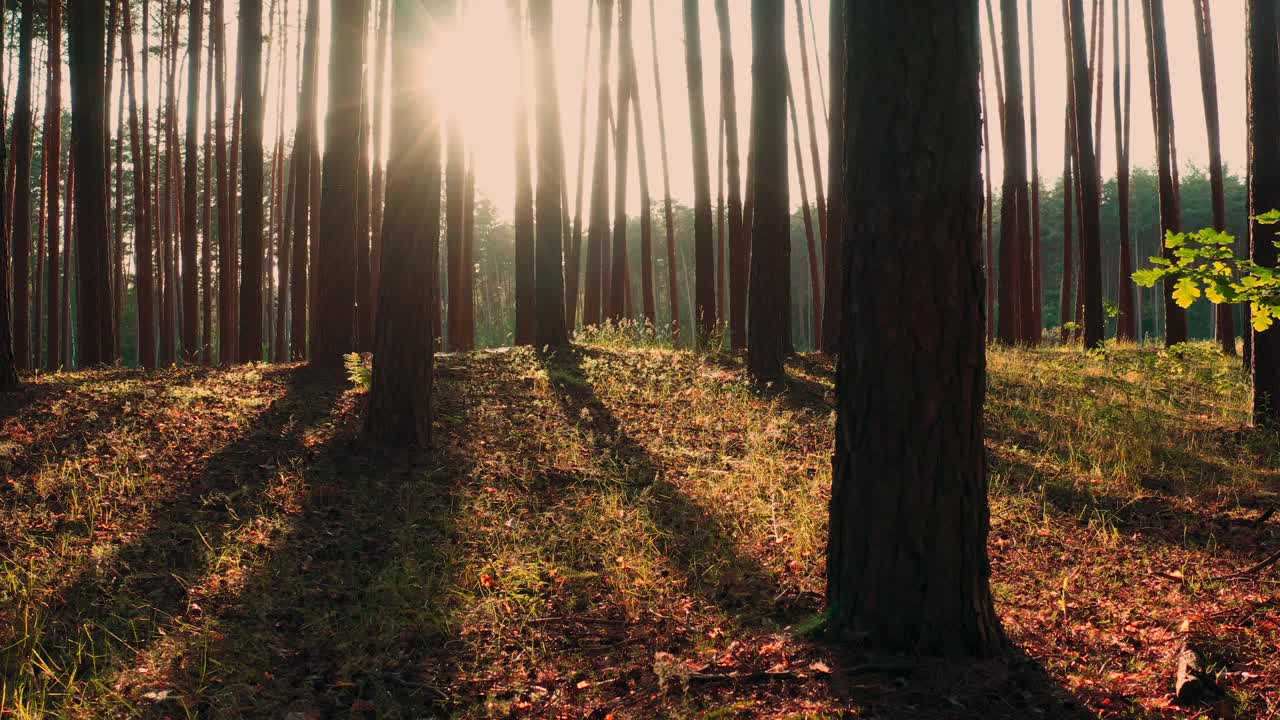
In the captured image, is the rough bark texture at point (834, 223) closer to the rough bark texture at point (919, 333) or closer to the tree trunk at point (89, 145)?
the rough bark texture at point (919, 333)

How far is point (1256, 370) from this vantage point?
23.2 feet

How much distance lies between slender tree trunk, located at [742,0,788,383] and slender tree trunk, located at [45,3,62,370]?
45.9 ft

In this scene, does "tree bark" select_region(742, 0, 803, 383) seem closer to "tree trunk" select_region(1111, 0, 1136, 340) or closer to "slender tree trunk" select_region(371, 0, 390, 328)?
"slender tree trunk" select_region(371, 0, 390, 328)

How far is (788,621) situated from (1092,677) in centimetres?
125

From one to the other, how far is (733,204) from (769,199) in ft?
12.5

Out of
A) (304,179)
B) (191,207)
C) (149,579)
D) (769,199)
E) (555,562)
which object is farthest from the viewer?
(191,207)

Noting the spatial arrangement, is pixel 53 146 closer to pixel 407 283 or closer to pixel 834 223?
pixel 407 283

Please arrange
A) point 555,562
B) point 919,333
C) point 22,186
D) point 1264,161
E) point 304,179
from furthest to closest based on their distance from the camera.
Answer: point 304,179 → point 22,186 → point 1264,161 → point 555,562 → point 919,333

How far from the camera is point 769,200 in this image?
30.1ft

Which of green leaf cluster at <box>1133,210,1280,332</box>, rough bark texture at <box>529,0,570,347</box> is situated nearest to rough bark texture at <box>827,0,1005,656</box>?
green leaf cluster at <box>1133,210,1280,332</box>

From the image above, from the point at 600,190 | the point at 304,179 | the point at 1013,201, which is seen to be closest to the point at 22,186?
the point at 304,179

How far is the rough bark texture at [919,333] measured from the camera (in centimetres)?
294

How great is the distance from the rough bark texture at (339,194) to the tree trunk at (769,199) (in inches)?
185

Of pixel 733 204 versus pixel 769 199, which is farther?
pixel 733 204
